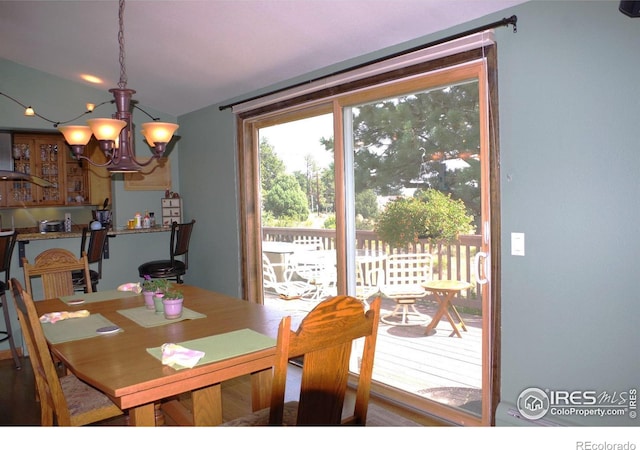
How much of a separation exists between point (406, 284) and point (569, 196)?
4.15ft

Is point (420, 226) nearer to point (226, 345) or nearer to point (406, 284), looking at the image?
point (406, 284)

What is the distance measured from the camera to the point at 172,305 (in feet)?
8.00

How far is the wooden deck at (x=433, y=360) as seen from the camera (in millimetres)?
3076

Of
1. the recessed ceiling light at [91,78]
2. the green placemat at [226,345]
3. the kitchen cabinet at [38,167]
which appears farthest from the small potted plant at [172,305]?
the kitchen cabinet at [38,167]

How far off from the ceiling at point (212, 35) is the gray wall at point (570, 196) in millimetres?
376

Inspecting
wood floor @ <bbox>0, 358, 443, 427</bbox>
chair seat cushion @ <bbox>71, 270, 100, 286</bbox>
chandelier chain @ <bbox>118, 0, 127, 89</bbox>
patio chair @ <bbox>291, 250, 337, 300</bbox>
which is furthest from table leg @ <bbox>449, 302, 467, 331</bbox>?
chair seat cushion @ <bbox>71, 270, 100, 286</bbox>

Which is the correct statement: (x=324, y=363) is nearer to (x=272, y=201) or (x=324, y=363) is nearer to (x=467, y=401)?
(x=467, y=401)

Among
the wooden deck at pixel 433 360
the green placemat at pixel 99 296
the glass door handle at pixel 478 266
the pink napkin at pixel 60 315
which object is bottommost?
the wooden deck at pixel 433 360

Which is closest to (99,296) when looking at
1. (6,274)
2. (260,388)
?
(260,388)

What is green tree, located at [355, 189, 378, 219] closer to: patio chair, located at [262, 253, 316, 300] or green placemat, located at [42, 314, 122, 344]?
patio chair, located at [262, 253, 316, 300]

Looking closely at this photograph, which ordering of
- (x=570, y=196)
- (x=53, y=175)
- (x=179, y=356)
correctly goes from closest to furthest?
(x=179, y=356) < (x=570, y=196) < (x=53, y=175)

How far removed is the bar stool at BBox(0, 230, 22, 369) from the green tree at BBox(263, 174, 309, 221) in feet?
6.83

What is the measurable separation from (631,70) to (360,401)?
6.09 feet

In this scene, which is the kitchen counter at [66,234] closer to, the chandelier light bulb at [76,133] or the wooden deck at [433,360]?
→ the chandelier light bulb at [76,133]
